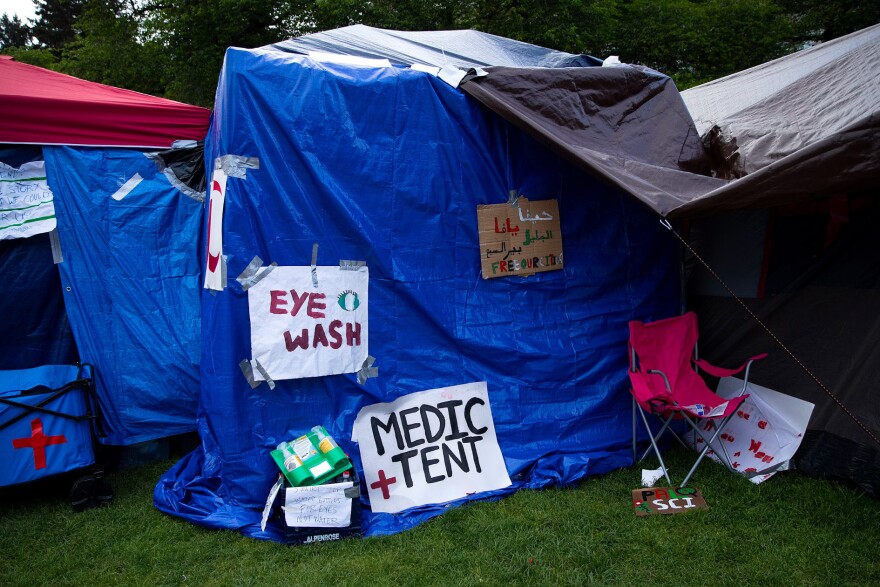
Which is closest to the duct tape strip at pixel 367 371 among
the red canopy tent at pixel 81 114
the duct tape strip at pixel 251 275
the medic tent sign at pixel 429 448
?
the medic tent sign at pixel 429 448

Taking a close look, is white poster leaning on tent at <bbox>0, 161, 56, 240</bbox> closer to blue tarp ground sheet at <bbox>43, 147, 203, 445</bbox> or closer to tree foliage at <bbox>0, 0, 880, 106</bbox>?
blue tarp ground sheet at <bbox>43, 147, 203, 445</bbox>

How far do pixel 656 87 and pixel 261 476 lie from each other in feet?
11.2

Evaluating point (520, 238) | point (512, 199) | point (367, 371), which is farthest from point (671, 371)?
point (367, 371)

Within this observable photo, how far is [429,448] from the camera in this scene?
3.33 m

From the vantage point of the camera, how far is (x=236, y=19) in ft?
30.0

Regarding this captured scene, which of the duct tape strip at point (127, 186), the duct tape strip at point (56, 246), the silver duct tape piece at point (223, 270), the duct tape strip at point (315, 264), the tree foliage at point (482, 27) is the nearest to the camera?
the silver duct tape piece at point (223, 270)

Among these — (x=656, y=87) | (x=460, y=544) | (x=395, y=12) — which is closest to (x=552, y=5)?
(x=395, y=12)

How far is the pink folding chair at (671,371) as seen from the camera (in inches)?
135

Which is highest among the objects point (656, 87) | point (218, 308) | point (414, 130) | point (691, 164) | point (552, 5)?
point (552, 5)

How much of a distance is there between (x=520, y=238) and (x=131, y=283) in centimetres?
257

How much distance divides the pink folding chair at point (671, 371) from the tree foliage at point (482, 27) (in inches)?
239

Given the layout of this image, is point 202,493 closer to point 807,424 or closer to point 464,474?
point 464,474

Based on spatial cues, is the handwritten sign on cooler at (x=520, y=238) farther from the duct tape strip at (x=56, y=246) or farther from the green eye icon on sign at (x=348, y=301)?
the duct tape strip at (x=56, y=246)

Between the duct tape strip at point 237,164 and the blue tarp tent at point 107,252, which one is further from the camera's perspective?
the blue tarp tent at point 107,252
